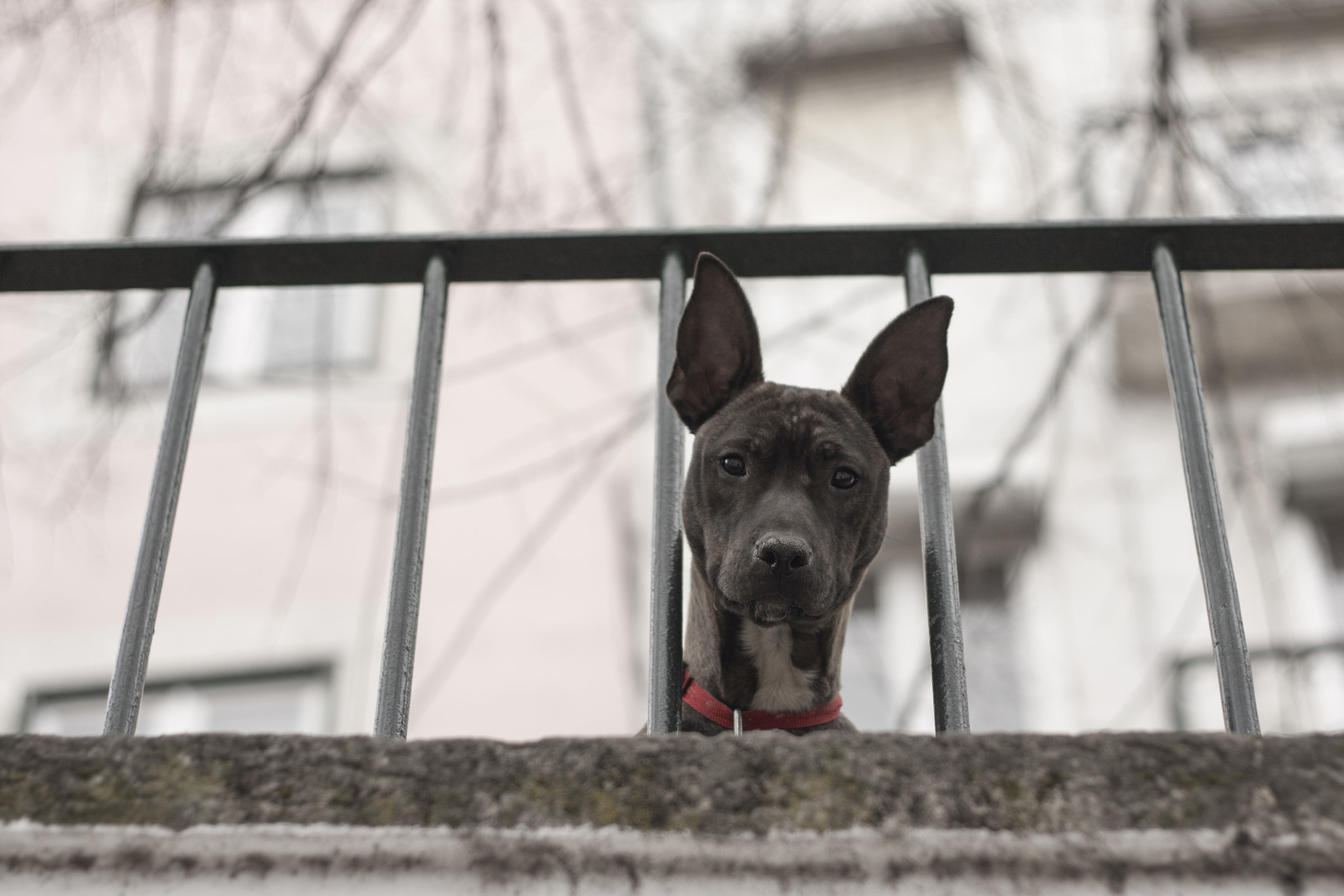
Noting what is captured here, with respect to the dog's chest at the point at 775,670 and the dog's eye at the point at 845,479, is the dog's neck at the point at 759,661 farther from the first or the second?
the dog's eye at the point at 845,479

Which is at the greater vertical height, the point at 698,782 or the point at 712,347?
the point at 712,347

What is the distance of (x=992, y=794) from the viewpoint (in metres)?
1.45

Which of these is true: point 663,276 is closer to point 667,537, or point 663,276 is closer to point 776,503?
point 667,537

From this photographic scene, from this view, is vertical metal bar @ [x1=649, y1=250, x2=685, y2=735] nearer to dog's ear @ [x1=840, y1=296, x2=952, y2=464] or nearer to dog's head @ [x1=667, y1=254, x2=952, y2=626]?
dog's head @ [x1=667, y1=254, x2=952, y2=626]

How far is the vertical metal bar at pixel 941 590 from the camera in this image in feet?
6.33

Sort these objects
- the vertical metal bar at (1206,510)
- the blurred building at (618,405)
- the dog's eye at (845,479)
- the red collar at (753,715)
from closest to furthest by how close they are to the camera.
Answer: the vertical metal bar at (1206,510) < the red collar at (753,715) < the dog's eye at (845,479) < the blurred building at (618,405)

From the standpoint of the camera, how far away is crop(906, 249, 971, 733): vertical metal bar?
1930 mm

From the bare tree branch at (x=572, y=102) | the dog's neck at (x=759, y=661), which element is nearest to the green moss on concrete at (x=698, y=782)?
the dog's neck at (x=759, y=661)

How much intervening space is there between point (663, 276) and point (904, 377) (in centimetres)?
78

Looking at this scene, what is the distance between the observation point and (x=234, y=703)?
324 inches

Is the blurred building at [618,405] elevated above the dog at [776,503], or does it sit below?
above

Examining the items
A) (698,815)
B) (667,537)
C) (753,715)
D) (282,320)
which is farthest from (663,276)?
(282,320)

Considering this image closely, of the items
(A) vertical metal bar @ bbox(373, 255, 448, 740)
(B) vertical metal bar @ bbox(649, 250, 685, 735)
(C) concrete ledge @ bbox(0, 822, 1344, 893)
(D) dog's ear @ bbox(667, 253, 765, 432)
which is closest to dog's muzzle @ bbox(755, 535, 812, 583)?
(D) dog's ear @ bbox(667, 253, 765, 432)

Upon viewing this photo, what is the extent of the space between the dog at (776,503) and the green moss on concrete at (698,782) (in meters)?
1.20
